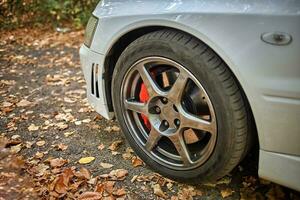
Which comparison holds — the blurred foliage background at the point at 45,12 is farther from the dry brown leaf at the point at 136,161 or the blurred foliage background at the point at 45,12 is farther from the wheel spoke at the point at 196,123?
the wheel spoke at the point at 196,123

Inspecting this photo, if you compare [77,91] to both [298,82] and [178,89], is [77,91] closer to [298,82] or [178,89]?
[178,89]

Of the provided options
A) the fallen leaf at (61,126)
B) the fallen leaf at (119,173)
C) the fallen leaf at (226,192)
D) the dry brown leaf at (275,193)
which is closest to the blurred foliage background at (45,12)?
the fallen leaf at (61,126)

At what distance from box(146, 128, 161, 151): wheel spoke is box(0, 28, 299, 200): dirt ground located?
9.9 inches

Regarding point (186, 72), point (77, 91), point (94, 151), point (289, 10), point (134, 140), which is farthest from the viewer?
point (77, 91)

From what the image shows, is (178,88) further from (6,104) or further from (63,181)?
(6,104)

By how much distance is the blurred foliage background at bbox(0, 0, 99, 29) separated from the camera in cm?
645

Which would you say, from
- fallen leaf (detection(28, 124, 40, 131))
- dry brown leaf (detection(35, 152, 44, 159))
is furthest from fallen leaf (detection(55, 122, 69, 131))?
dry brown leaf (detection(35, 152, 44, 159))

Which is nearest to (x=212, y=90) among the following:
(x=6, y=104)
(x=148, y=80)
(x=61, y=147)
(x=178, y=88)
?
(x=178, y=88)

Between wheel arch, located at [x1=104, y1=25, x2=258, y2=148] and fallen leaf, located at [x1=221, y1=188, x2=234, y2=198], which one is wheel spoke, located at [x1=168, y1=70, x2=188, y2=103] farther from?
fallen leaf, located at [x1=221, y1=188, x2=234, y2=198]

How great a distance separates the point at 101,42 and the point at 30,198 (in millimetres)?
1192

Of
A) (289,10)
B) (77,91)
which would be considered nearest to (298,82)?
(289,10)

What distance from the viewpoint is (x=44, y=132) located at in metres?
3.15

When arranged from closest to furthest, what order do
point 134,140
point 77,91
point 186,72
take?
1. point 186,72
2. point 134,140
3. point 77,91

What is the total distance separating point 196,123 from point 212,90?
27cm
